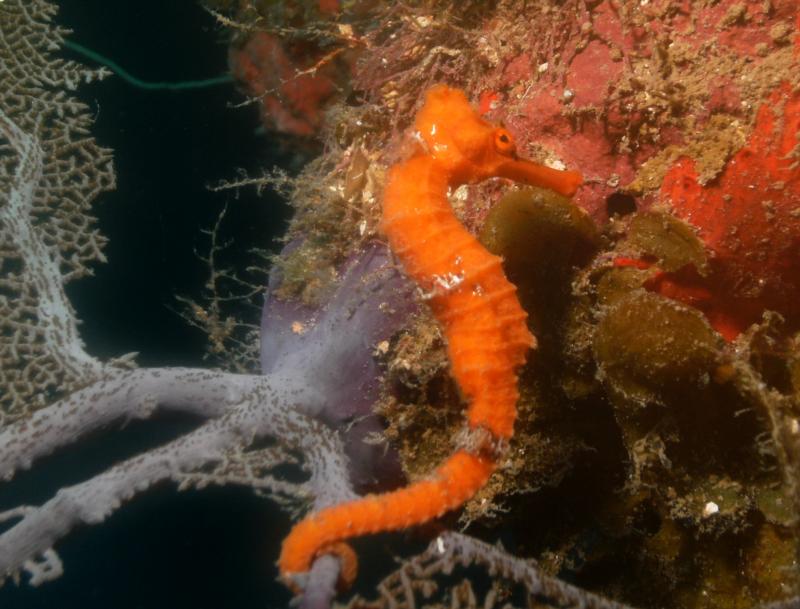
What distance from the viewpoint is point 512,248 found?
9.64 feet

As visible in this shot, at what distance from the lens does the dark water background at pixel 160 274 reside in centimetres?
545

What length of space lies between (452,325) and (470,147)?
0.86m

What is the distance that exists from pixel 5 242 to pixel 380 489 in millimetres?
2972

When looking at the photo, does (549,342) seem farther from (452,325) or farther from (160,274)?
(160,274)

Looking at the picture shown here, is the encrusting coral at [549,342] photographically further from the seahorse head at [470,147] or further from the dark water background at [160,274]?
the dark water background at [160,274]

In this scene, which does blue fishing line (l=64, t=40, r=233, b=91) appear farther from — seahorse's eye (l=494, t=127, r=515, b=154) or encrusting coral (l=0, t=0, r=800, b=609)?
seahorse's eye (l=494, t=127, r=515, b=154)

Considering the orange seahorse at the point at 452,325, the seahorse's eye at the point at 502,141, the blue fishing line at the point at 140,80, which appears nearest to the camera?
the orange seahorse at the point at 452,325

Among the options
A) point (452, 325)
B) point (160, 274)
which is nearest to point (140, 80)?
point (160, 274)

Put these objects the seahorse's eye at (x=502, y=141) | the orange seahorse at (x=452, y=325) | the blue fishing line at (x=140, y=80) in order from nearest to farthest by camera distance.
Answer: the orange seahorse at (x=452, y=325)
the seahorse's eye at (x=502, y=141)
the blue fishing line at (x=140, y=80)

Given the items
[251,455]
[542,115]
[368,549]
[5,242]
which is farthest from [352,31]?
[368,549]

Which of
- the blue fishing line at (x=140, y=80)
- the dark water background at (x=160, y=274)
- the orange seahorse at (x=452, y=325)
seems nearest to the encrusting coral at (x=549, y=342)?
the orange seahorse at (x=452, y=325)

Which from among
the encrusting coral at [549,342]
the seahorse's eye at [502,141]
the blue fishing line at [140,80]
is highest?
the blue fishing line at [140,80]

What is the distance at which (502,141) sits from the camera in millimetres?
2557

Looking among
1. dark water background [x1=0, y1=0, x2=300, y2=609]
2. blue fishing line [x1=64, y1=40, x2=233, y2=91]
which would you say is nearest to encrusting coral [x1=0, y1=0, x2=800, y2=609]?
dark water background [x1=0, y1=0, x2=300, y2=609]
